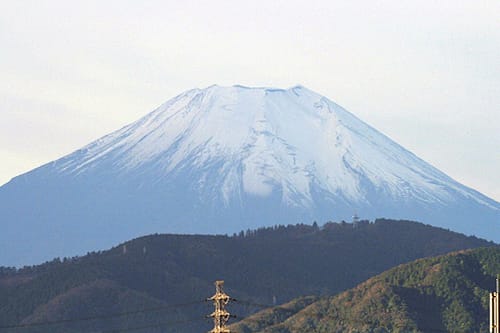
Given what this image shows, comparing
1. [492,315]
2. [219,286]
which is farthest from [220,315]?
[492,315]

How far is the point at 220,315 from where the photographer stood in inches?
3679

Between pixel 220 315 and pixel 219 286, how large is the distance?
1920 mm

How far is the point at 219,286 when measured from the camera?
94.6 metres

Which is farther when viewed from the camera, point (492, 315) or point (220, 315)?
point (492, 315)

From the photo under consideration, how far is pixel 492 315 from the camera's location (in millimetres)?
102625

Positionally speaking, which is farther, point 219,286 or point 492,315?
point 492,315

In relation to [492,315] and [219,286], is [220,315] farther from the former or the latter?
[492,315]

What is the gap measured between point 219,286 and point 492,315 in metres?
18.3

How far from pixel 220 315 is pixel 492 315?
18663 mm
